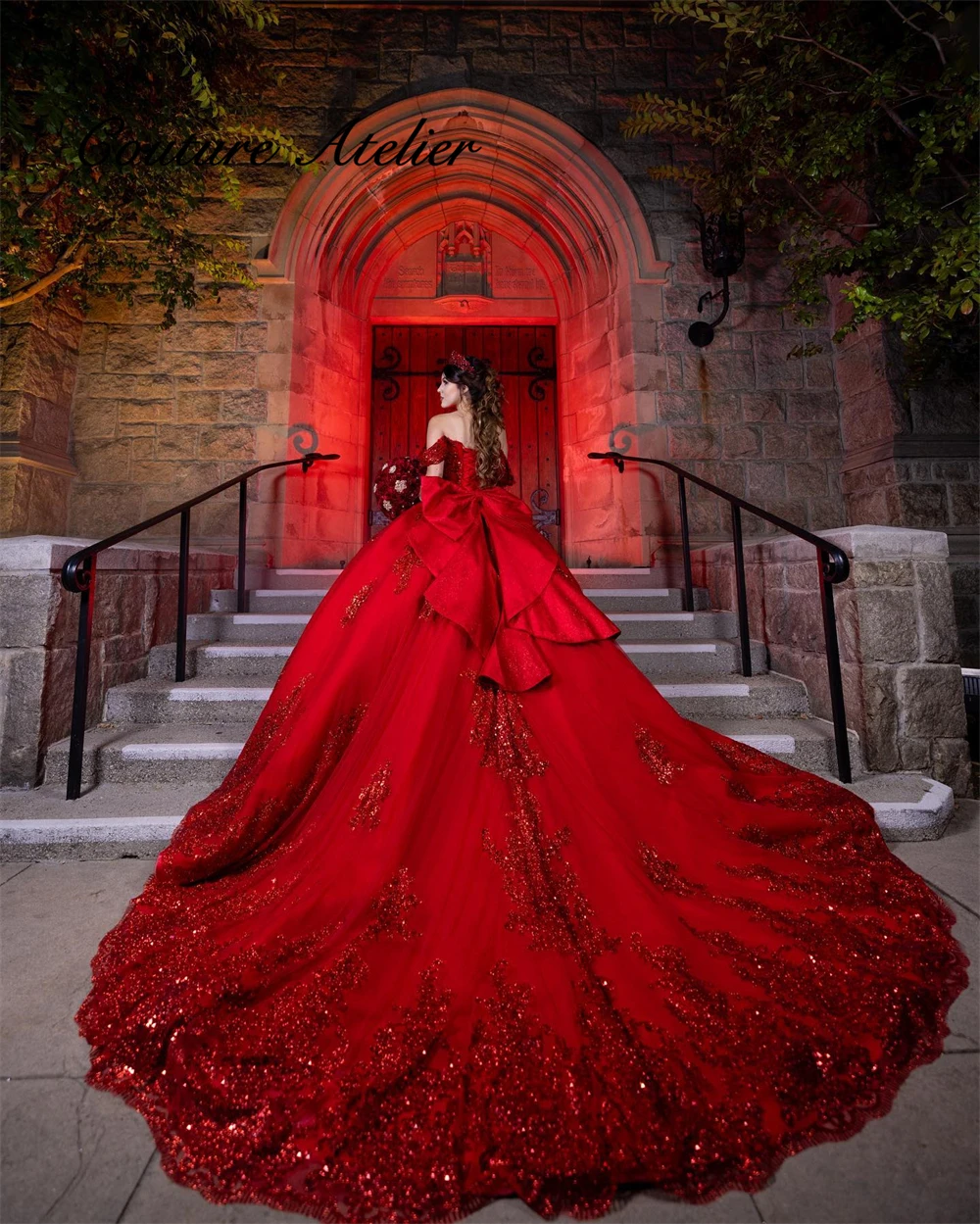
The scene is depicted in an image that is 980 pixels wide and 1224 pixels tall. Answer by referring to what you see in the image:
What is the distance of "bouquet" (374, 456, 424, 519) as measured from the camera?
92.8 inches

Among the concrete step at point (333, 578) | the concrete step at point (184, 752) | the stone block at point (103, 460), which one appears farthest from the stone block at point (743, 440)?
the stone block at point (103, 460)

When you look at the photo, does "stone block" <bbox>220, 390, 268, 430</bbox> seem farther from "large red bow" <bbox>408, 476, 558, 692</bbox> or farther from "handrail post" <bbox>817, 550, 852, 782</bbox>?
"handrail post" <bbox>817, 550, 852, 782</bbox>

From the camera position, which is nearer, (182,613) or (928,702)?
(928,702)

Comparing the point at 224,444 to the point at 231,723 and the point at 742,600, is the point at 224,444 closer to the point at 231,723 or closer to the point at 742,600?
the point at 231,723

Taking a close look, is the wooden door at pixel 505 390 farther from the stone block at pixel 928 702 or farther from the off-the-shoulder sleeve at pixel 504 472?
the stone block at pixel 928 702

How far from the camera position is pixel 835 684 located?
7.07 feet

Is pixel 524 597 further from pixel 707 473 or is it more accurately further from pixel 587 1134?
pixel 707 473

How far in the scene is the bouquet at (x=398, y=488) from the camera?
2357mm

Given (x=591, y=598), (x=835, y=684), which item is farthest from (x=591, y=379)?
(x=835, y=684)

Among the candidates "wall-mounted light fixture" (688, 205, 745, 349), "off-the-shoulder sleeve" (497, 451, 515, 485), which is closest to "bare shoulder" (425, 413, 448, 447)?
"off-the-shoulder sleeve" (497, 451, 515, 485)

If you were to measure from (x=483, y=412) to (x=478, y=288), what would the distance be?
138 inches

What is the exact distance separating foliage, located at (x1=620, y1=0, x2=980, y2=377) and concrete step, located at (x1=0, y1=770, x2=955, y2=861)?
230 cm

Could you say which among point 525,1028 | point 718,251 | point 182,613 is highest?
point 718,251

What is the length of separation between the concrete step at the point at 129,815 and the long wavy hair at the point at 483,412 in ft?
5.80
